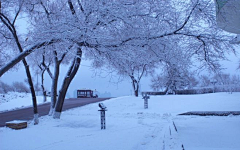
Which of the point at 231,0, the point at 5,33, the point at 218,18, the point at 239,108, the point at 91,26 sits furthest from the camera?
the point at 239,108

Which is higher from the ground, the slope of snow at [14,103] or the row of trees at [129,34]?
the row of trees at [129,34]

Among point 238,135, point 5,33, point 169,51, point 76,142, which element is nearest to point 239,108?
point 238,135

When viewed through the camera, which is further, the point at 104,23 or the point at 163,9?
Answer: the point at 163,9

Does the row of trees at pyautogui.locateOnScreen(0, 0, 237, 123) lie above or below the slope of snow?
above

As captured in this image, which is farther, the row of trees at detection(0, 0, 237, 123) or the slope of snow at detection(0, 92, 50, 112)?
the slope of snow at detection(0, 92, 50, 112)

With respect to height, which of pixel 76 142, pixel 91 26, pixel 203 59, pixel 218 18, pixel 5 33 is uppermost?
pixel 5 33

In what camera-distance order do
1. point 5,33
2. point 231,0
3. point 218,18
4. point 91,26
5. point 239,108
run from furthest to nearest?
point 239,108
point 5,33
point 218,18
point 231,0
point 91,26

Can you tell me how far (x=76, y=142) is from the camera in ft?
21.0

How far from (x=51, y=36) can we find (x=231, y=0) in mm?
Answer: 5061

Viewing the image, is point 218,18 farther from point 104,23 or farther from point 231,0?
point 104,23

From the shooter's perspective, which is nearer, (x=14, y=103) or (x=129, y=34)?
(x=129, y=34)

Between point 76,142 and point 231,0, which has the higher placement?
point 231,0

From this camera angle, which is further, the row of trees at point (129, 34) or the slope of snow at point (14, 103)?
the slope of snow at point (14, 103)

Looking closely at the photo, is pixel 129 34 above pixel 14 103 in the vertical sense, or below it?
above
